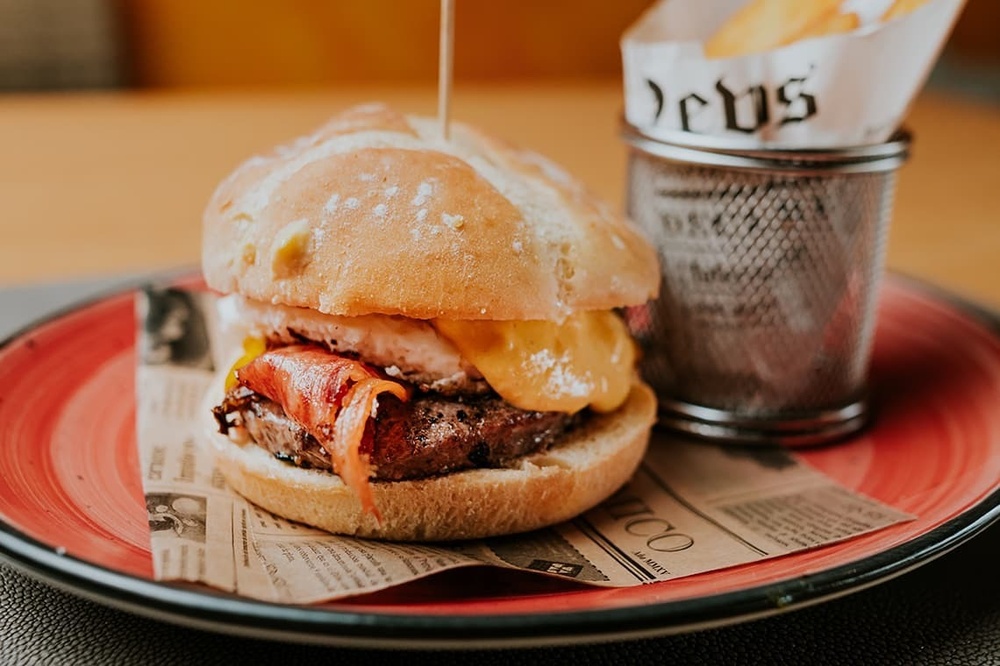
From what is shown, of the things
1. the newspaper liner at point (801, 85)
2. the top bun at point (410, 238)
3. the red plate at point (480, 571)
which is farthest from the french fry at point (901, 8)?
the red plate at point (480, 571)

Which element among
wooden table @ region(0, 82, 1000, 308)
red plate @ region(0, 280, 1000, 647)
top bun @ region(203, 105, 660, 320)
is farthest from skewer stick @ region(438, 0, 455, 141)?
wooden table @ region(0, 82, 1000, 308)

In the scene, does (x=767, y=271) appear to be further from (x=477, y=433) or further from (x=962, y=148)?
(x=962, y=148)

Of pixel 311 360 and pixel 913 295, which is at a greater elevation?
pixel 311 360

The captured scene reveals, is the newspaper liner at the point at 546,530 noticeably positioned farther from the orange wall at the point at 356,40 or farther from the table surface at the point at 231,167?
the orange wall at the point at 356,40

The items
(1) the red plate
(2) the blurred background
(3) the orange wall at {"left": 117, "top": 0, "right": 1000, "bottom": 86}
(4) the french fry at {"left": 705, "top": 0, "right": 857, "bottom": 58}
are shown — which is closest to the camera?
(1) the red plate

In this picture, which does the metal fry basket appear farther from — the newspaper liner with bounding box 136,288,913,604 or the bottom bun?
the bottom bun


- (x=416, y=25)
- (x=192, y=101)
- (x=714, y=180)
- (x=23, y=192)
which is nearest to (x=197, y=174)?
(x=23, y=192)
